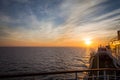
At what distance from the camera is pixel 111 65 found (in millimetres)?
24438

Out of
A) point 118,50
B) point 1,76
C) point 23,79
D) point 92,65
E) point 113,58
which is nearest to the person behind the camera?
point 1,76

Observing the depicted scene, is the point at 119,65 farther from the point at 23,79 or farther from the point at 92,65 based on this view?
the point at 23,79

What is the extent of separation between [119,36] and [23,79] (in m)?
25.5

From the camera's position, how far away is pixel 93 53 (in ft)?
86.8

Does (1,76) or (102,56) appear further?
(102,56)

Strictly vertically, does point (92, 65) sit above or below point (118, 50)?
below

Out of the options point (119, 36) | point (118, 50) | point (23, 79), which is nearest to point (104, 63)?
point (118, 50)

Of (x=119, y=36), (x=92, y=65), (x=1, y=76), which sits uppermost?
(x=119, y=36)

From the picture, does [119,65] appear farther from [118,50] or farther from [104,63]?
[118,50]

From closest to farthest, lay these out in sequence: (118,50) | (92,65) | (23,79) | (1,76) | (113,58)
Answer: (1,76) < (113,58) < (92,65) < (118,50) < (23,79)

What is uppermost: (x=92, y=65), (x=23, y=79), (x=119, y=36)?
(x=119, y=36)

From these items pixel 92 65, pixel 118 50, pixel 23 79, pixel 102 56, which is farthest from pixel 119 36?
pixel 23 79

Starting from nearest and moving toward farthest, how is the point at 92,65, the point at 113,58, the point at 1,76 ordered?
the point at 1,76
the point at 113,58
the point at 92,65

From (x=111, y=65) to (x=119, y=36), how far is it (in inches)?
241
